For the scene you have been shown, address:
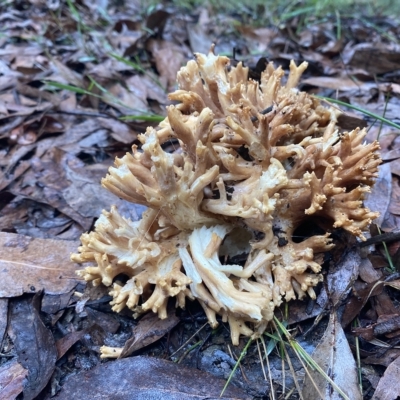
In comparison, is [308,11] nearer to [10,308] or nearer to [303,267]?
[303,267]

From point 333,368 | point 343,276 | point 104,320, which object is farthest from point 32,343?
point 343,276

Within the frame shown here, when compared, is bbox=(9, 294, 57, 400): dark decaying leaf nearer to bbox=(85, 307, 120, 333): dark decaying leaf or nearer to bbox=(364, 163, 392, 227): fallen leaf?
bbox=(85, 307, 120, 333): dark decaying leaf

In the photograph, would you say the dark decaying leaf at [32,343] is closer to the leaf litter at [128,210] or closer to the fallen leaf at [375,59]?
the leaf litter at [128,210]

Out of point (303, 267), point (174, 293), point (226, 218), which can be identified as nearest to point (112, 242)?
point (174, 293)

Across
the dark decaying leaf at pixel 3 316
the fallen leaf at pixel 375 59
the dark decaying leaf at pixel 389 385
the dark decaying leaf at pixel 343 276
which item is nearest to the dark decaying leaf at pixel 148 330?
the dark decaying leaf at pixel 3 316

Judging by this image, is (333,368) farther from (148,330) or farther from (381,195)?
(381,195)
